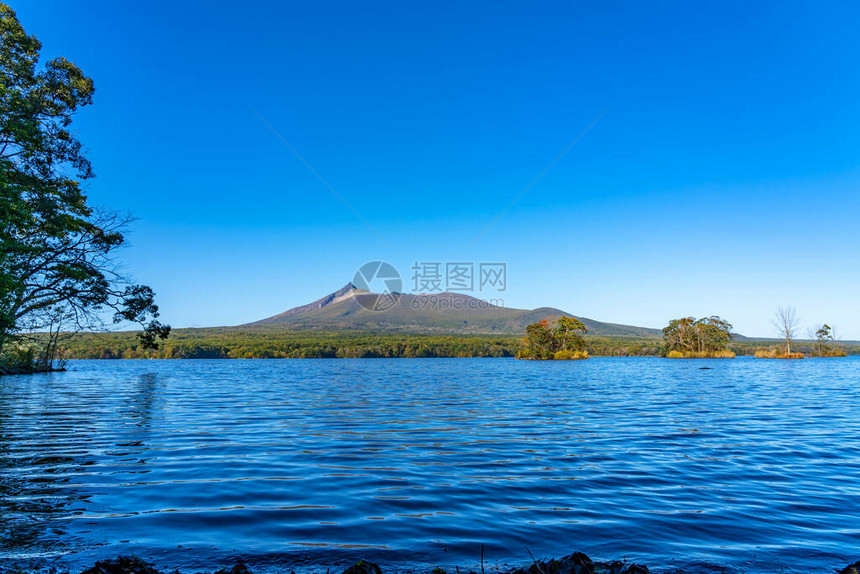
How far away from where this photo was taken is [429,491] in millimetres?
8766

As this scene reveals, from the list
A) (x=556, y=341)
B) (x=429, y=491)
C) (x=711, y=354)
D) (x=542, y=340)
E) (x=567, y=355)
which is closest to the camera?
(x=429, y=491)

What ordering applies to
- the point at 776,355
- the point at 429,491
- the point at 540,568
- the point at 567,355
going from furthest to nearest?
the point at 776,355
the point at 567,355
the point at 429,491
the point at 540,568

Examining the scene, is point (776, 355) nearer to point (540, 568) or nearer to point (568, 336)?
point (568, 336)

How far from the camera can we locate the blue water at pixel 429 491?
6.09m

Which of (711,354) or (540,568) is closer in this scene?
(540,568)

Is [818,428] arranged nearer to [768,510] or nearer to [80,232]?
[768,510]

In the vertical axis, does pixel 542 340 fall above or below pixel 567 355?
above

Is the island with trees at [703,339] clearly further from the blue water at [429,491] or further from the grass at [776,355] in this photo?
the blue water at [429,491]

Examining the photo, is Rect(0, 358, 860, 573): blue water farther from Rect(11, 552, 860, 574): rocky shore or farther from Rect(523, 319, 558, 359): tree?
Rect(523, 319, 558, 359): tree

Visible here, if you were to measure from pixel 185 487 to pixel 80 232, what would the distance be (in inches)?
1277

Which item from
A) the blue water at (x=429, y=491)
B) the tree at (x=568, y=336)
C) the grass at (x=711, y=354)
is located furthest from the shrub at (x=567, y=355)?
the blue water at (x=429, y=491)

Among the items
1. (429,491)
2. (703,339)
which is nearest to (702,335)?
(703,339)

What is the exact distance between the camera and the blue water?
6094 millimetres

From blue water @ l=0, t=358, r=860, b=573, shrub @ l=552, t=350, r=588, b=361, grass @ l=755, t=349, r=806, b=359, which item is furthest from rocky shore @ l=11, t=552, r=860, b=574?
grass @ l=755, t=349, r=806, b=359
